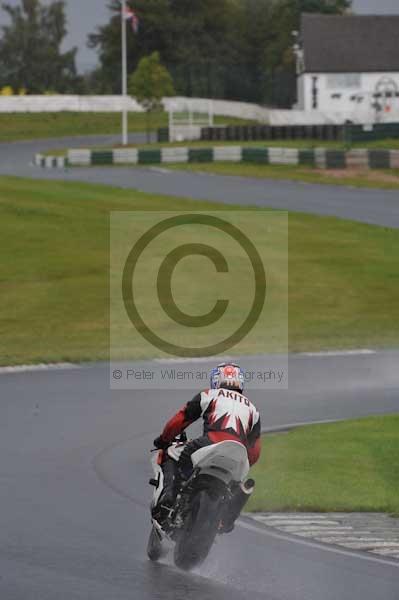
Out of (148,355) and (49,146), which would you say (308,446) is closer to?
(148,355)

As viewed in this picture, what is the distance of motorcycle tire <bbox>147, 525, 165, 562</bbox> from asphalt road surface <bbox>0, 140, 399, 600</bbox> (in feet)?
0.24

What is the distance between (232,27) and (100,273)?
91634 millimetres

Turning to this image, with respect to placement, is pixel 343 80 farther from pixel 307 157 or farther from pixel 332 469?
pixel 332 469

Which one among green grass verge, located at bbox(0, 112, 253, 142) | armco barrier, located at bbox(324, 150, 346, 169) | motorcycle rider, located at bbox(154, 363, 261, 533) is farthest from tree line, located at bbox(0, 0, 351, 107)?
motorcycle rider, located at bbox(154, 363, 261, 533)

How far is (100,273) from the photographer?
26500mm

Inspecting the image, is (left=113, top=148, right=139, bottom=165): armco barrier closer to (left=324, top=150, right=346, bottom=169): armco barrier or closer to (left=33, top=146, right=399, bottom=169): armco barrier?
(left=33, top=146, right=399, bottom=169): armco barrier

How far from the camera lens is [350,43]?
93.0m

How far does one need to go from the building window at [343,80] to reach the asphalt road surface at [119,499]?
239ft

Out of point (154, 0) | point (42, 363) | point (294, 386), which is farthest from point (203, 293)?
point (154, 0)

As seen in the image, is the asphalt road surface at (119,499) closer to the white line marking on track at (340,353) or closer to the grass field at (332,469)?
the white line marking on track at (340,353)

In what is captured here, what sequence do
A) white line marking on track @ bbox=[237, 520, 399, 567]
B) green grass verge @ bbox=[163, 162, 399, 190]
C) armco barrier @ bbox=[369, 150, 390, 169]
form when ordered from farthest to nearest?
1. armco barrier @ bbox=[369, 150, 390, 169]
2. green grass verge @ bbox=[163, 162, 399, 190]
3. white line marking on track @ bbox=[237, 520, 399, 567]

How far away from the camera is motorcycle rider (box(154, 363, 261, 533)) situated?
894 centimetres

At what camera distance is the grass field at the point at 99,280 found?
21531 millimetres

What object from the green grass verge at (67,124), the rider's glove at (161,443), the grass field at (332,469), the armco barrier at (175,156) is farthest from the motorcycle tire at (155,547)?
the green grass verge at (67,124)
